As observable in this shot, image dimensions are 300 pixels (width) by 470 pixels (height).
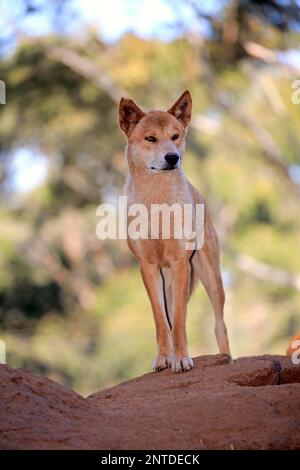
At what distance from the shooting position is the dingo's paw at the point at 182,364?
7.42m

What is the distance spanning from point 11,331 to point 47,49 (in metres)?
9.89

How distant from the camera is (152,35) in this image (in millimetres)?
23141

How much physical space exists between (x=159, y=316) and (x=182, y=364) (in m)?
0.53

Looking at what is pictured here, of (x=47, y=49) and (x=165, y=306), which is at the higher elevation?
(x=47, y=49)

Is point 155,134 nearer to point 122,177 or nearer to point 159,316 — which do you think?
point 159,316

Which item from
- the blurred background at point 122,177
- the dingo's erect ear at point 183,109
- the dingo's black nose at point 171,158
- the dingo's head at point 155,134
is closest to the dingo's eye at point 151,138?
the dingo's head at point 155,134

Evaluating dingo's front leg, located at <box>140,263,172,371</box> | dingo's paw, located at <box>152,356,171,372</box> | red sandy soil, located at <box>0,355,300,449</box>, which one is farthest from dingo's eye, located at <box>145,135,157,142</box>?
red sandy soil, located at <box>0,355,300,449</box>

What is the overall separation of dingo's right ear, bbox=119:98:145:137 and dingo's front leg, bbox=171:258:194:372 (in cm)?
132

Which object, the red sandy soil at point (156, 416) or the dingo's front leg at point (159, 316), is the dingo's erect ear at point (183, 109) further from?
the red sandy soil at point (156, 416)

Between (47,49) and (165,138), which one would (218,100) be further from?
(165,138)

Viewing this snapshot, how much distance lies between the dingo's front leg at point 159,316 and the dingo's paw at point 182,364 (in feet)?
1.09

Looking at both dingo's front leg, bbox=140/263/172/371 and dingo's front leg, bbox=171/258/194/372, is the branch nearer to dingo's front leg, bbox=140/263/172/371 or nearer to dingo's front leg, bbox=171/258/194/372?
dingo's front leg, bbox=140/263/172/371

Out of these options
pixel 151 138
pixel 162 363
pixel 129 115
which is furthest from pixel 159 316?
pixel 129 115
